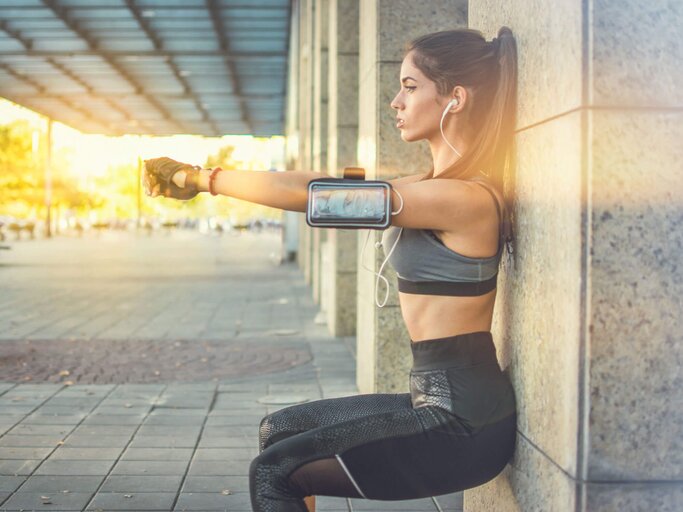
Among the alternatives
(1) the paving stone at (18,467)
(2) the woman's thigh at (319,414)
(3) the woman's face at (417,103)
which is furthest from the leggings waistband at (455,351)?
(1) the paving stone at (18,467)

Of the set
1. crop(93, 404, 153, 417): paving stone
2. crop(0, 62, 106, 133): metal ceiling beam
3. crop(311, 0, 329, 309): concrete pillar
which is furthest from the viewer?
crop(0, 62, 106, 133): metal ceiling beam

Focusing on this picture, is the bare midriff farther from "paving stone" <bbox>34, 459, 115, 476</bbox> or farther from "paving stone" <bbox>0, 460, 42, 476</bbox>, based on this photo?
"paving stone" <bbox>0, 460, 42, 476</bbox>

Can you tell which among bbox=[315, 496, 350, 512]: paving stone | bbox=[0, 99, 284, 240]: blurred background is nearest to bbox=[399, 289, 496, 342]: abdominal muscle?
bbox=[315, 496, 350, 512]: paving stone

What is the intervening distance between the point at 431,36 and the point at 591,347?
1.09 metres

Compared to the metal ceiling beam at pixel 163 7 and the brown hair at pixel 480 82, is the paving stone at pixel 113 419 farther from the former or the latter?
the metal ceiling beam at pixel 163 7

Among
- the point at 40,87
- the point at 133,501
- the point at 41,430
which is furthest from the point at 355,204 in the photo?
the point at 40,87

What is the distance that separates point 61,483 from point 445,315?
2674 millimetres

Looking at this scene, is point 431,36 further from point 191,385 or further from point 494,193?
point 191,385

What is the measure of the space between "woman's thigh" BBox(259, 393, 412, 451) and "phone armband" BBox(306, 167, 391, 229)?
0.70m

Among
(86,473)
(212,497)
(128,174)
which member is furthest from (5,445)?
(128,174)

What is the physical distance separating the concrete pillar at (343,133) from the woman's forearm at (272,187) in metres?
6.96

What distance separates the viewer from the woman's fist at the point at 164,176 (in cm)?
272

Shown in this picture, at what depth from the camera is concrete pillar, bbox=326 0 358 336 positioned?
375 inches

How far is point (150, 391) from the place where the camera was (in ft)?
23.4
